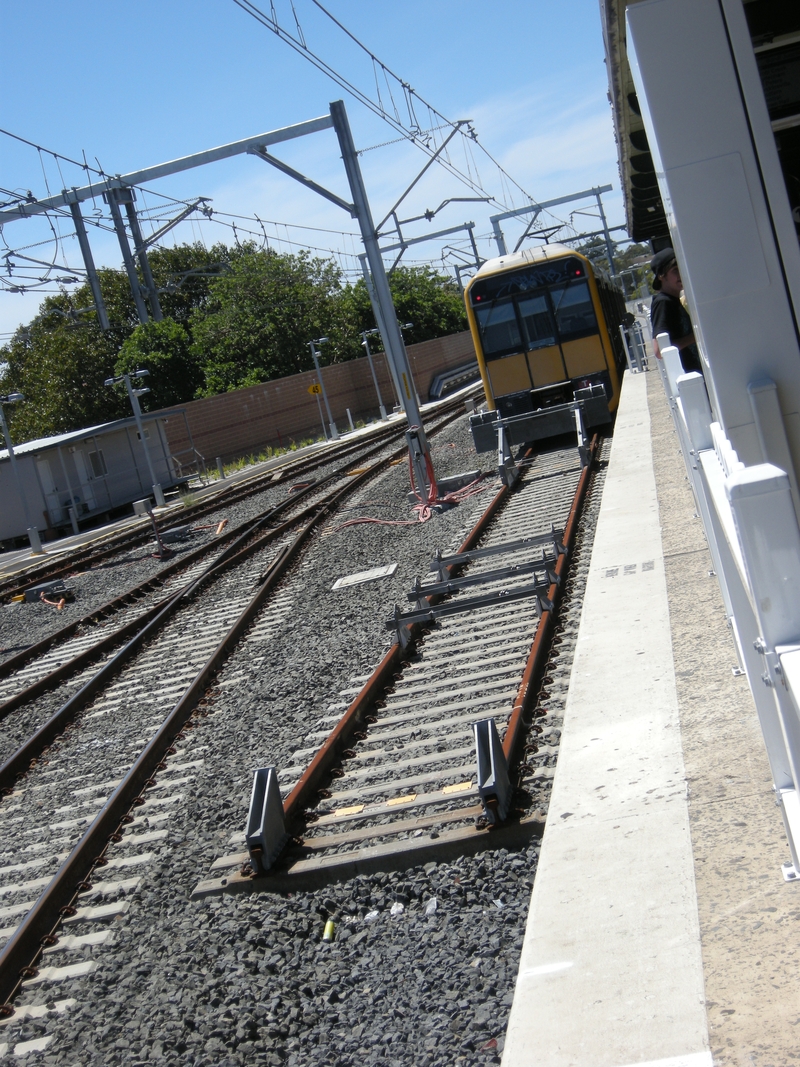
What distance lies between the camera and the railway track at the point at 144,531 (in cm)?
1917

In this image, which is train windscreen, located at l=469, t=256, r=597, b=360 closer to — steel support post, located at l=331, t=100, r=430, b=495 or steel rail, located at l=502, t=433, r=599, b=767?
steel support post, located at l=331, t=100, r=430, b=495

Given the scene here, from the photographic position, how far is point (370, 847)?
4.79 metres

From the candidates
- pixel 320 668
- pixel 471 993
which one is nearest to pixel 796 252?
pixel 471 993

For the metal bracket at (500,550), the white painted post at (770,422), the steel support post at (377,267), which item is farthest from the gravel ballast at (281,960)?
the steel support post at (377,267)

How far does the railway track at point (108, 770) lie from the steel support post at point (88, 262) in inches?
742

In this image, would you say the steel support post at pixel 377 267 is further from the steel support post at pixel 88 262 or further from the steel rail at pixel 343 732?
the steel support post at pixel 88 262

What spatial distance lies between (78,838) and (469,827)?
2642mm

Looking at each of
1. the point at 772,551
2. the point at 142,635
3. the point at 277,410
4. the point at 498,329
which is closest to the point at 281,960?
the point at 772,551

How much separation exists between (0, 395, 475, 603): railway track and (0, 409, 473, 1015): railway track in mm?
7079

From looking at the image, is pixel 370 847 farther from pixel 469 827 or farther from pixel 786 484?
pixel 786 484

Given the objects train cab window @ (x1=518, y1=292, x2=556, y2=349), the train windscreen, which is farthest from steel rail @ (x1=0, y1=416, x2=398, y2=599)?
train cab window @ (x1=518, y1=292, x2=556, y2=349)

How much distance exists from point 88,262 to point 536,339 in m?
20.4

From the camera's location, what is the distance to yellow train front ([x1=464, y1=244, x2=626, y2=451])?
56.2 feet

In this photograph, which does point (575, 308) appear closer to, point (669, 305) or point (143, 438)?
point (669, 305)
